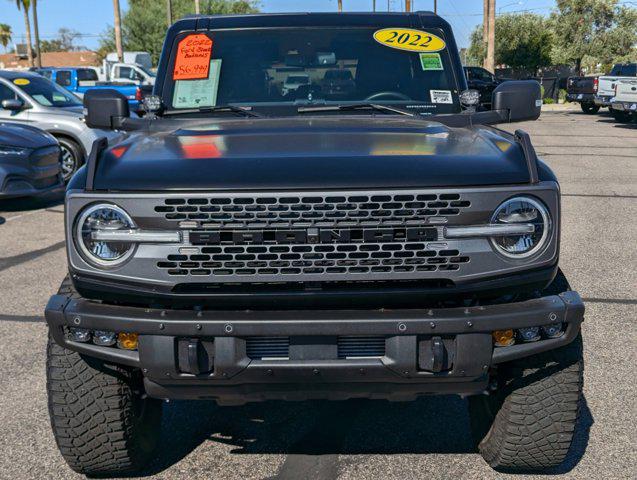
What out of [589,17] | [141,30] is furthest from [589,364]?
[141,30]

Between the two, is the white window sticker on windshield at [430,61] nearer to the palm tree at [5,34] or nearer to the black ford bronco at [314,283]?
the black ford bronco at [314,283]

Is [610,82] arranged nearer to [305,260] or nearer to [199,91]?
[199,91]

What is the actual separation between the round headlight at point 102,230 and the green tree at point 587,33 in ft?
140

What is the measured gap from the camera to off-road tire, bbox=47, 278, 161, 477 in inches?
124

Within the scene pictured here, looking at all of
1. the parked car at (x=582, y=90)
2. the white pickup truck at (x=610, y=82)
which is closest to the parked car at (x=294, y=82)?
the white pickup truck at (x=610, y=82)

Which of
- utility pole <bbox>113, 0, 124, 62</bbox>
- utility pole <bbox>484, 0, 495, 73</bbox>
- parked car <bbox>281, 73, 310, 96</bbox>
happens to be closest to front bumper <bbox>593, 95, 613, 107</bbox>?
utility pole <bbox>484, 0, 495, 73</bbox>

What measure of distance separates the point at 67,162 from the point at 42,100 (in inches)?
48.2

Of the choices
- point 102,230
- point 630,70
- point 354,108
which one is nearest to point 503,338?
point 102,230

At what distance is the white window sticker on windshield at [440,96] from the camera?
4.48 metres

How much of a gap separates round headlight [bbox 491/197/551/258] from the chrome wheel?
10742 mm

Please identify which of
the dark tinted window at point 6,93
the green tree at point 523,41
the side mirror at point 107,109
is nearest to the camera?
the side mirror at point 107,109

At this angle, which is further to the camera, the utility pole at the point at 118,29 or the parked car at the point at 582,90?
the utility pole at the point at 118,29

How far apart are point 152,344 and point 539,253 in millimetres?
1376

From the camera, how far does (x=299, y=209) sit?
9.23ft
